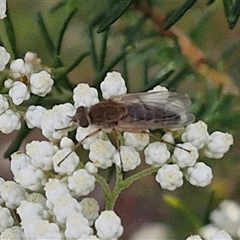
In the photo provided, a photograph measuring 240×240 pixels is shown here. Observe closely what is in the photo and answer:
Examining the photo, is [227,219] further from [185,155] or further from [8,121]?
[8,121]

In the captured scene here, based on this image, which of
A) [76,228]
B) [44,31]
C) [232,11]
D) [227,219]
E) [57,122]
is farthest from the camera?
[227,219]

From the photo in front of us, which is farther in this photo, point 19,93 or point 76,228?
point 19,93

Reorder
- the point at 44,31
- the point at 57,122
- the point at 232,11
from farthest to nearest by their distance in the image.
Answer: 1. the point at 44,31
2. the point at 232,11
3. the point at 57,122

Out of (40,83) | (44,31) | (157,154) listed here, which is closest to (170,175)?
(157,154)

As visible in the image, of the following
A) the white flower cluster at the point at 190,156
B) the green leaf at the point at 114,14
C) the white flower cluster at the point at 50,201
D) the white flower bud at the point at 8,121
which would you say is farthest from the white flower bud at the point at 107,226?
the green leaf at the point at 114,14

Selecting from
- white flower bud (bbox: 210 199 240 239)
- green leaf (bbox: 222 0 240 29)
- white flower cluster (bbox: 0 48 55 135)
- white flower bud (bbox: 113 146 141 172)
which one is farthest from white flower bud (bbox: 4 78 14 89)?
white flower bud (bbox: 210 199 240 239)
